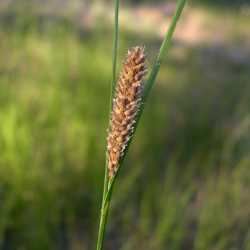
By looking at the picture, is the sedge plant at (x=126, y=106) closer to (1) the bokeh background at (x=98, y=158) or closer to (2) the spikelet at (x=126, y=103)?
(2) the spikelet at (x=126, y=103)

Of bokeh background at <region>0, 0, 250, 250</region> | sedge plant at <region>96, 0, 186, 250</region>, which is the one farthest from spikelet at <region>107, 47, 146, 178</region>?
bokeh background at <region>0, 0, 250, 250</region>

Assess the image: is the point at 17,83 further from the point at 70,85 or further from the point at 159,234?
the point at 159,234

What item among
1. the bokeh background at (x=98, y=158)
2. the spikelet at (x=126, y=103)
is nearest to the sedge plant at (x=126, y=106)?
the spikelet at (x=126, y=103)

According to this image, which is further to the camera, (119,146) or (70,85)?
(70,85)

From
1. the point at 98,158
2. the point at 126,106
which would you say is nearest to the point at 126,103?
the point at 126,106

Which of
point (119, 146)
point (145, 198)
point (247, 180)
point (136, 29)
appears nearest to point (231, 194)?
point (247, 180)

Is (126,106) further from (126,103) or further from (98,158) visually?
(98,158)
